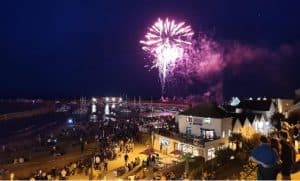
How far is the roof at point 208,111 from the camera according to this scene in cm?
3088

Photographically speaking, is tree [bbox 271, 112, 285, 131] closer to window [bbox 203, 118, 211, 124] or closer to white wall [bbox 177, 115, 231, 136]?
white wall [bbox 177, 115, 231, 136]

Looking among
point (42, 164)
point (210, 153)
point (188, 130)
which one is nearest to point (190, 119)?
point (188, 130)

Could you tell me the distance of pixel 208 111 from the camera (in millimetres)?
31438

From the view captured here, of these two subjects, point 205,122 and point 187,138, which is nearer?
point 187,138

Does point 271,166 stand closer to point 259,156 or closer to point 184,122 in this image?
point 259,156

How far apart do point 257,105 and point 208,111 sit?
8852mm

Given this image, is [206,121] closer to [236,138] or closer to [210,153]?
[236,138]

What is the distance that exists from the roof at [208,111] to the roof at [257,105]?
713cm

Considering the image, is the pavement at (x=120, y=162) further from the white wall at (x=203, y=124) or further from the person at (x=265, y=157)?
the person at (x=265, y=157)

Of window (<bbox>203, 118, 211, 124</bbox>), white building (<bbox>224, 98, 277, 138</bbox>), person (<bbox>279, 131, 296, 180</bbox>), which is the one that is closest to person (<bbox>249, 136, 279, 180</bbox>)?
person (<bbox>279, 131, 296, 180</bbox>)

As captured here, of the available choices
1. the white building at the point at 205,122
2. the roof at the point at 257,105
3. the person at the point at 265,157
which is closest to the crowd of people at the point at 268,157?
the person at the point at 265,157

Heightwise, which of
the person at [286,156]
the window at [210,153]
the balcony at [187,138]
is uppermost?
the person at [286,156]

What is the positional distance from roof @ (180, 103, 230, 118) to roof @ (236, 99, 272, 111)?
281 inches

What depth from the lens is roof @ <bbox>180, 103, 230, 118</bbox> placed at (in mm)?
30880
